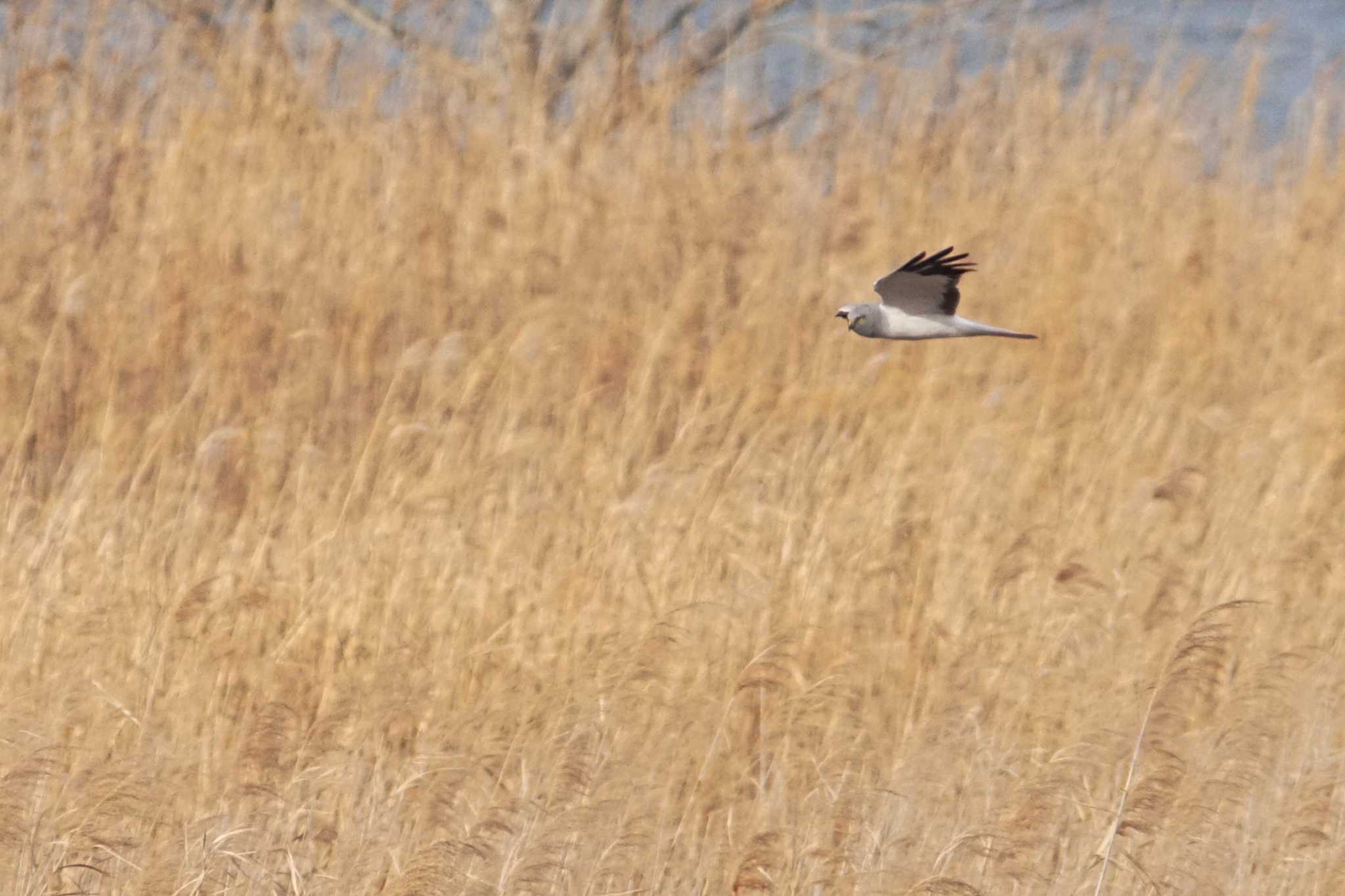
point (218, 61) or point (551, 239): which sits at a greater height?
point (218, 61)

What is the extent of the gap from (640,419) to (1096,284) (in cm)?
173

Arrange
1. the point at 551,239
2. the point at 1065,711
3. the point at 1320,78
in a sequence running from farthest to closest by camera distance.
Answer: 1. the point at 1320,78
2. the point at 551,239
3. the point at 1065,711

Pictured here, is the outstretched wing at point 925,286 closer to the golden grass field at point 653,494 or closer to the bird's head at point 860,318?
the bird's head at point 860,318

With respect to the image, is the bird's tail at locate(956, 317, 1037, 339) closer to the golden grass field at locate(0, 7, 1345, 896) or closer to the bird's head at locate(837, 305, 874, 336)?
the bird's head at locate(837, 305, 874, 336)

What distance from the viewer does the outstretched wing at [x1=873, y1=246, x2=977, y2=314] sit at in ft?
8.62

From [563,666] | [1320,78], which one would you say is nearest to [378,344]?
[563,666]

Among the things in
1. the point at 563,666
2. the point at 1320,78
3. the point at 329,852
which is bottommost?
the point at 329,852

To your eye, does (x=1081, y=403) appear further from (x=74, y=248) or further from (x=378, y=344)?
(x=74, y=248)

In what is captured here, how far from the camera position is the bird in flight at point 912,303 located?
8.46ft

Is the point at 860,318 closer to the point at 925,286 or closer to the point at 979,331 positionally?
the point at 925,286

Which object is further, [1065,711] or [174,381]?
[174,381]

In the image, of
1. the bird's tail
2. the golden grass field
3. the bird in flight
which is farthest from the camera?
the golden grass field

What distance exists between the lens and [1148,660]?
162 inches

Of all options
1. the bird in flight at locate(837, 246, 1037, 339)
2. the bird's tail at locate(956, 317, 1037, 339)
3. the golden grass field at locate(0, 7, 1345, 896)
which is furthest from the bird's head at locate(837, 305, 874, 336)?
the golden grass field at locate(0, 7, 1345, 896)
